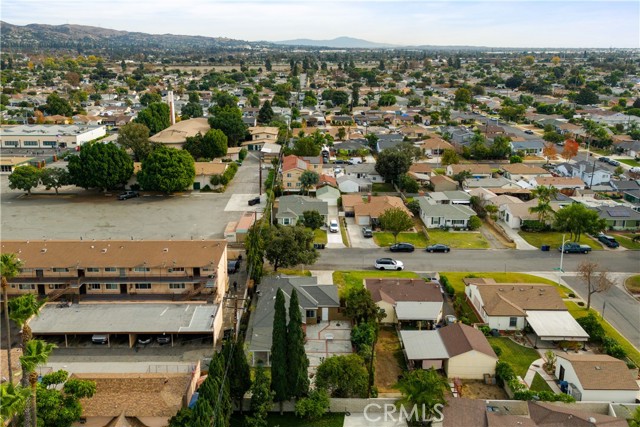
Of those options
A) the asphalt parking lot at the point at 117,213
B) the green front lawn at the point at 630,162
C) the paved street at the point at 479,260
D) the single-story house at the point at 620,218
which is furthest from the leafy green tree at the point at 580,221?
the green front lawn at the point at 630,162

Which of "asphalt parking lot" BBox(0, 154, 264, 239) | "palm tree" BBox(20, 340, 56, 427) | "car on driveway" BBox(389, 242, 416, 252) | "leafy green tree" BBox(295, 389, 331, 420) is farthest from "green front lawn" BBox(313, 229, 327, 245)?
"palm tree" BBox(20, 340, 56, 427)

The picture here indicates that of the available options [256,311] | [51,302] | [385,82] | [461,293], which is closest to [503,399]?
[461,293]

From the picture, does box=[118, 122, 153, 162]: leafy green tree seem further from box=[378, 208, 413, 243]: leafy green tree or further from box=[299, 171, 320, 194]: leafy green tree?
box=[378, 208, 413, 243]: leafy green tree

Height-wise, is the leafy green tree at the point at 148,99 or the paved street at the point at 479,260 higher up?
the leafy green tree at the point at 148,99

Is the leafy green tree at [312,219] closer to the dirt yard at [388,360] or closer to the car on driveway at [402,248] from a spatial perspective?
the car on driveway at [402,248]

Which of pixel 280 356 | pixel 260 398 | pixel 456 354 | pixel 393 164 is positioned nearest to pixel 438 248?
pixel 456 354

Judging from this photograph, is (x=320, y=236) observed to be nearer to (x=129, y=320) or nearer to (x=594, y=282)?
(x=129, y=320)
